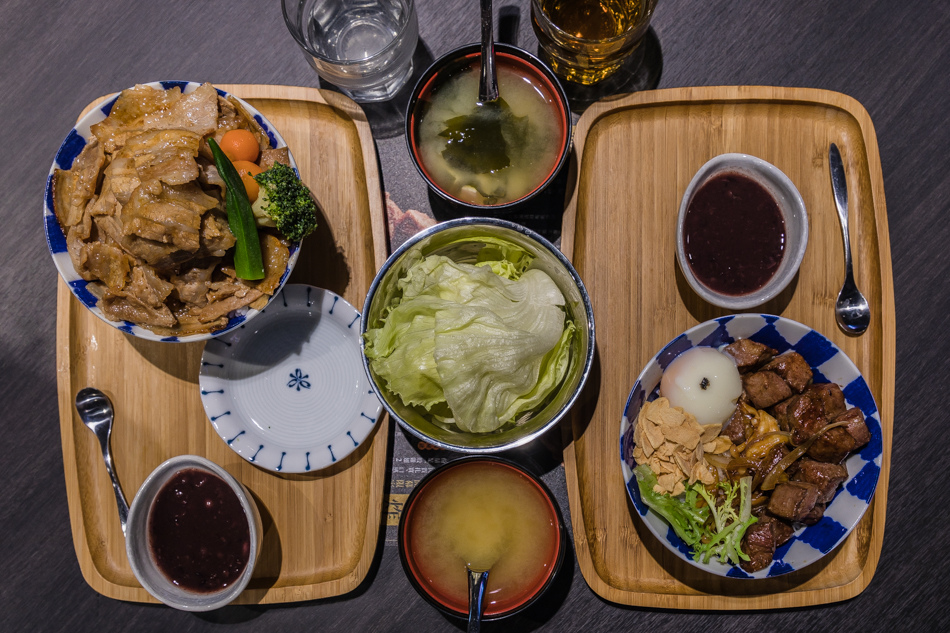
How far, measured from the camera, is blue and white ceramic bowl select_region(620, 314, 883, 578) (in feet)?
6.73

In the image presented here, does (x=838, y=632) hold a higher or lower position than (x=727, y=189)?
lower

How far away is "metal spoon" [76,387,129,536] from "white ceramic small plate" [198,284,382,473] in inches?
17.4

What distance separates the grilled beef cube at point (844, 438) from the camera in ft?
6.77

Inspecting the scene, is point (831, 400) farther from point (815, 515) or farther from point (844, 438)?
point (815, 515)

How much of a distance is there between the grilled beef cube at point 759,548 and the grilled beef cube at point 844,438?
1.14ft

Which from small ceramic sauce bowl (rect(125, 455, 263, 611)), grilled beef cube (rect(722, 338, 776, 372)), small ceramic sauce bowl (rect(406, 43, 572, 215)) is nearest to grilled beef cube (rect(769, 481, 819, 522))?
grilled beef cube (rect(722, 338, 776, 372))

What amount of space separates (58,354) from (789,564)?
2.87 meters

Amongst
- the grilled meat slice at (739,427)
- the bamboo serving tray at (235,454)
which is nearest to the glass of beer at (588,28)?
the bamboo serving tray at (235,454)

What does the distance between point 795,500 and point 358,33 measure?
2.46 metres

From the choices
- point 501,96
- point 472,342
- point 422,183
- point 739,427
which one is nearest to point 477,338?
point 472,342

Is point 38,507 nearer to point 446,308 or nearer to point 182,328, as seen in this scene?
point 182,328

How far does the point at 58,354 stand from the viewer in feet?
7.35

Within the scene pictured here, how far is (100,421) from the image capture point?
223 centimetres

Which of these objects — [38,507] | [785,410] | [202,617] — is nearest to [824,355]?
[785,410]
